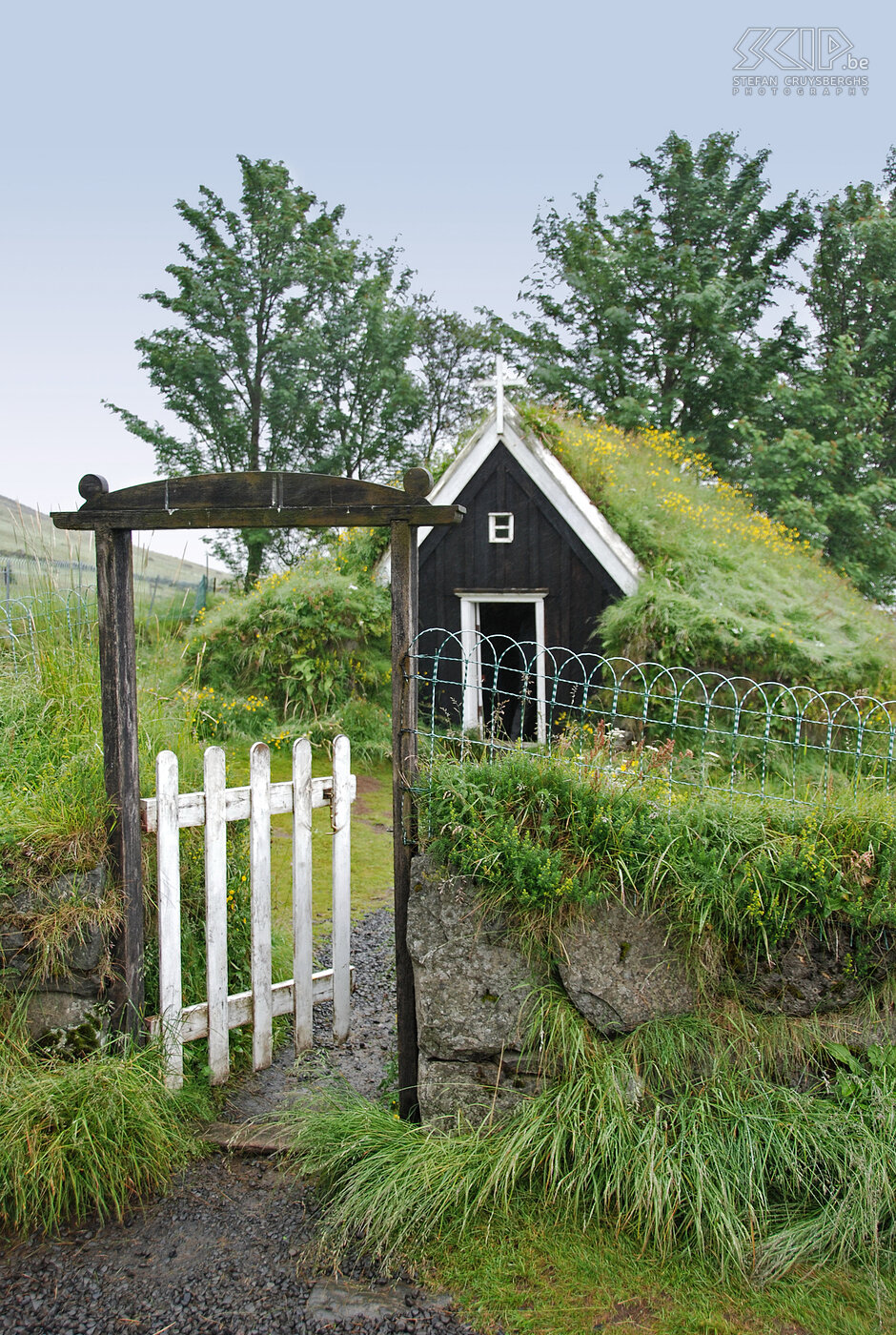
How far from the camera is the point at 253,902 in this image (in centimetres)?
477

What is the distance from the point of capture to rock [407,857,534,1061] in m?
3.88

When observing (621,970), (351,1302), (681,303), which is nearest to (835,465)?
(681,303)

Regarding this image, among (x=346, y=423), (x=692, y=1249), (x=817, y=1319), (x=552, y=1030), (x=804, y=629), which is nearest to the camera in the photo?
(x=817, y=1319)

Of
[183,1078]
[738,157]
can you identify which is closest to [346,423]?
[738,157]

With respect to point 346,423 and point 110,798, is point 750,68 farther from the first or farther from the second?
point 346,423

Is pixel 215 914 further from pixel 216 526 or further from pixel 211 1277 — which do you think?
pixel 216 526

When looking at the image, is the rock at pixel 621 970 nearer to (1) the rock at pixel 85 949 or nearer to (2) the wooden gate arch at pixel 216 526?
(2) the wooden gate arch at pixel 216 526

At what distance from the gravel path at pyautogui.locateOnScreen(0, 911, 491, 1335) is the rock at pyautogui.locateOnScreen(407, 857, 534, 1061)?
0.89 metres

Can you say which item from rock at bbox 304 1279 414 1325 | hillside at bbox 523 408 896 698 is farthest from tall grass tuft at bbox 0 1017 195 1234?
hillside at bbox 523 408 896 698

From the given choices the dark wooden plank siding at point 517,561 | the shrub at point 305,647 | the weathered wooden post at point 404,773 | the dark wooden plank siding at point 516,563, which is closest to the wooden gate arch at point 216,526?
the weathered wooden post at point 404,773

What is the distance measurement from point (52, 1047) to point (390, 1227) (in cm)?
185

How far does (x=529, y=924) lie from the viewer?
12.5 ft

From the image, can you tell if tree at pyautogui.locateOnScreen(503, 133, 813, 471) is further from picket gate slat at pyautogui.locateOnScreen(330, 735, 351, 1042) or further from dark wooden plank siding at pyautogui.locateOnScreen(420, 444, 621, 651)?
picket gate slat at pyautogui.locateOnScreen(330, 735, 351, 1042)

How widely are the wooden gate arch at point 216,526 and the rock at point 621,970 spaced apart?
0.85 metres
